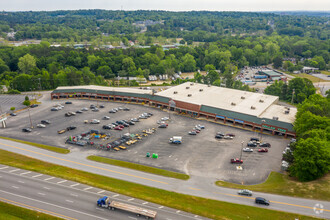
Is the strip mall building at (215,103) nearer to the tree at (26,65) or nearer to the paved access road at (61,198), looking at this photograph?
the paved access road at (61,198)

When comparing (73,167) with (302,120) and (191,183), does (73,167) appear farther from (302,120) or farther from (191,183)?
(302,120)

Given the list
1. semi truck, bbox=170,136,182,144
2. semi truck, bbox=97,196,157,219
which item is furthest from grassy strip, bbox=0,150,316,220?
semi truck, bbox=170,136,182,144

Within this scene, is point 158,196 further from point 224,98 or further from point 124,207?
point 224,98

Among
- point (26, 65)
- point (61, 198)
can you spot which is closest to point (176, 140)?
point (61, 198)

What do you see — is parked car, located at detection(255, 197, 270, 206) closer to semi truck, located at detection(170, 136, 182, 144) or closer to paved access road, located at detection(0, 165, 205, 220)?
paved access road, located at detection(0, 165, 205, 220)

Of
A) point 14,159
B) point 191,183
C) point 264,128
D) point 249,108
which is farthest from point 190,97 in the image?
point 14,159

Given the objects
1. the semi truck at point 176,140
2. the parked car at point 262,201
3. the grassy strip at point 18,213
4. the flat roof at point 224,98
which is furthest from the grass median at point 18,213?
the flat roof at point 224,98
